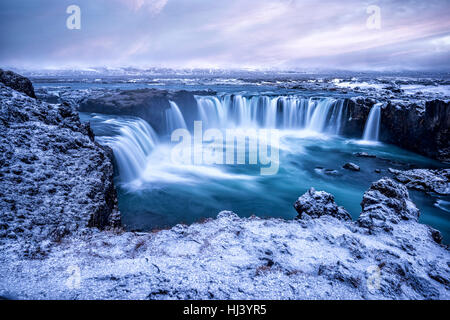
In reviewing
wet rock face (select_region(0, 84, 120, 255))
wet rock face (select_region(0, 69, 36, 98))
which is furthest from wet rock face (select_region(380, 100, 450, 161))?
wet rock face (select_region(0, 69, 36, 98))

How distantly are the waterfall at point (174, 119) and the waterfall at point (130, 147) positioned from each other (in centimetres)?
473

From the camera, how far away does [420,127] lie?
54.2 ft

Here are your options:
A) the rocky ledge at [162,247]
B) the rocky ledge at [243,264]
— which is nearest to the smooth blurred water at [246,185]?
the rocky ledge at [162,247]

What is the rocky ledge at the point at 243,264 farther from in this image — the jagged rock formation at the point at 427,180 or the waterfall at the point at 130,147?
the jagged rock formation at the point at 427,180

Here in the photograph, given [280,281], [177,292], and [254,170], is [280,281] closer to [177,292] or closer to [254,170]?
[177,292]

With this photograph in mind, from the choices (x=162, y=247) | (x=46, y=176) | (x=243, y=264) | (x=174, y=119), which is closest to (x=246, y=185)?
(x=162, y=247)

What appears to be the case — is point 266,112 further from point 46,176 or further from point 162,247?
point 162,247

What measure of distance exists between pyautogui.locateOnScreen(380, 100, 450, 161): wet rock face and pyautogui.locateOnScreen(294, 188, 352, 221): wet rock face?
47.7 ft

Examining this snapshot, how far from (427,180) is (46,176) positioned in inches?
597

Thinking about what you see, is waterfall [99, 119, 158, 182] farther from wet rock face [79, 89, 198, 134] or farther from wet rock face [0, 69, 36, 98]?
wet rock face [0, 69, 36, 98]

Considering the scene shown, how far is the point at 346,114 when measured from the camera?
21.9 m

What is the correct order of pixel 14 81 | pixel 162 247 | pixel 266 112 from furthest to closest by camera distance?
pixel 266 112
pixel 14 81
pixel 162 247

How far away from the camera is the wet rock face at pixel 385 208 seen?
4956 millimetres

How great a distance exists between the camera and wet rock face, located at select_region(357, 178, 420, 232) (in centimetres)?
496
